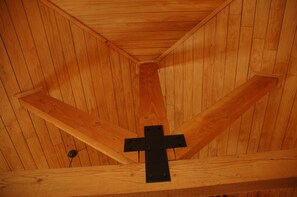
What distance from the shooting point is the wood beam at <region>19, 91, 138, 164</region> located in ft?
4.56

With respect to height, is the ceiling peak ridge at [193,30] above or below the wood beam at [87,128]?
above

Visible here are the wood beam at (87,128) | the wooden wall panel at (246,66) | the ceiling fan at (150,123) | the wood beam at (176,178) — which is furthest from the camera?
the wooden wall panel at (246,66)

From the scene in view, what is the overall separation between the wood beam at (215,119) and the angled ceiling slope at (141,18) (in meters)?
0.91

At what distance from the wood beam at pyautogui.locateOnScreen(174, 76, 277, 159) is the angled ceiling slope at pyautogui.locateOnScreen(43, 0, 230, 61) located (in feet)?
2.98

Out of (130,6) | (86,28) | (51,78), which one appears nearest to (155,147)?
(130,6)

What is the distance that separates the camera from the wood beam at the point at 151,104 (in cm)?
152

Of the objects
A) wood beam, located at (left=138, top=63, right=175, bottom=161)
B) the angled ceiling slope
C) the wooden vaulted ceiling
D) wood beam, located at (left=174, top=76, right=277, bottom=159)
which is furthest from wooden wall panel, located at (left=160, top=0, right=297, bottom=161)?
wood beam, located at (left=138, top=63, right=175, bottom=161)

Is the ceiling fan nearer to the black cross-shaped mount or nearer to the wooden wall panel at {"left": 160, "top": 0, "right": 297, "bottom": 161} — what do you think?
the black cross-shaped mount

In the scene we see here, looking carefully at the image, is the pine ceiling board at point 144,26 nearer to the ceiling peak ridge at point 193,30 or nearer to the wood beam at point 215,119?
the ceiling peak ridge at point 193,30

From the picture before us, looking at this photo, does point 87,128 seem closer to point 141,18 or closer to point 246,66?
point 141,18

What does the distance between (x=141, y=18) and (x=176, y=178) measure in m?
1.68

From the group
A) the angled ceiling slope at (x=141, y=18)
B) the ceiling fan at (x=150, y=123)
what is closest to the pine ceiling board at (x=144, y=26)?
the angled ceiling slope at (x=141, y=18)

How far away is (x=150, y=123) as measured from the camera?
1.52 m

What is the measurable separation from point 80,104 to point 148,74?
3.43 feet
